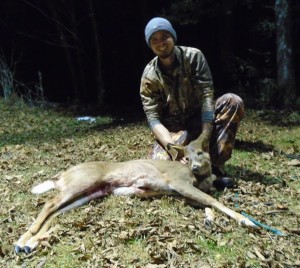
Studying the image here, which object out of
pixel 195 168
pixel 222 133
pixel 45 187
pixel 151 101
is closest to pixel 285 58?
pixel 222 133

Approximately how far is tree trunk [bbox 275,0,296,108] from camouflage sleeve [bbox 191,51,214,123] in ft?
21.1

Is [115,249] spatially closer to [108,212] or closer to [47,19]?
[108,212]

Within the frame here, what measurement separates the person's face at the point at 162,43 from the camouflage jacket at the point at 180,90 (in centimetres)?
22

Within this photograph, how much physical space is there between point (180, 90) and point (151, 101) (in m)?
0.36

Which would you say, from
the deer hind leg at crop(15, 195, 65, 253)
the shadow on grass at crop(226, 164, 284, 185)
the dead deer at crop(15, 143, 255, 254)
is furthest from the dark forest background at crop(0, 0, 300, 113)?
the deer hind leg at crop(15, 195, 65, 253)

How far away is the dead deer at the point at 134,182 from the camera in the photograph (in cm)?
439

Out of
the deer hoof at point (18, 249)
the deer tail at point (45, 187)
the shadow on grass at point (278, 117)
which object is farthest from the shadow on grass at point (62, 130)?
the deer hoof at point (18, 249)

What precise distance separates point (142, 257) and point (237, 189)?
6.16 ft

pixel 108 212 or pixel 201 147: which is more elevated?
pixel 201 147

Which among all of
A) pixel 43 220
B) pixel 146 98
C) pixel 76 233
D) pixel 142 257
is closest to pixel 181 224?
pixel 142 257

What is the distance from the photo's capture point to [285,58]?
11.6 m

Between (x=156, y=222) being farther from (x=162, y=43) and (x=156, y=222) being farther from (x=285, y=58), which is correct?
(x=285, y=58)

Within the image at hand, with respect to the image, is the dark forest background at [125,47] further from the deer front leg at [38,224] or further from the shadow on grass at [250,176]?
the deer front leg at [38,224]

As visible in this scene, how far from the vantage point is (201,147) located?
5.02m
